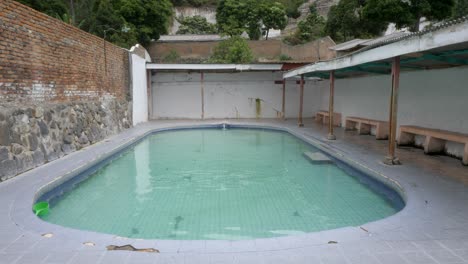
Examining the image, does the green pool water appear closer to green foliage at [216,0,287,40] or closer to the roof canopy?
the roof canopy

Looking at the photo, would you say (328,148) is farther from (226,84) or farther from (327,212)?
(226,84)

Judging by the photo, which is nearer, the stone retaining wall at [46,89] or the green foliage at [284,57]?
the stone retaining wall at [46,89]

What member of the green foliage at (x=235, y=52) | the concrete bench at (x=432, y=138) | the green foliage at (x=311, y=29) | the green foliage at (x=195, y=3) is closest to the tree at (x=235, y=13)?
the green foliage at (x=311, y=29)

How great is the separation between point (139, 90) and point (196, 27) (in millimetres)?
26338

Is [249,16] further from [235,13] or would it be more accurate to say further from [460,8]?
[460,8]

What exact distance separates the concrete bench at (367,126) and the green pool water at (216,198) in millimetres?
2302

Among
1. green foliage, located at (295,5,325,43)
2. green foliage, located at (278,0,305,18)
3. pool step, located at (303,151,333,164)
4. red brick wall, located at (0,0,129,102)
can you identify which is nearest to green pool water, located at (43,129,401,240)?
pool step, located at (303,151,333,164)

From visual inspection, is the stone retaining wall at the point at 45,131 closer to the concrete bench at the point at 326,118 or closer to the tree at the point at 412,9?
the concrete bench at the point at 326,118

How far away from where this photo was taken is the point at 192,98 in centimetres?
1722

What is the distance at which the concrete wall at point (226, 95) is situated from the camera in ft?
56.0

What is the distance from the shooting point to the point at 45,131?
693 cm

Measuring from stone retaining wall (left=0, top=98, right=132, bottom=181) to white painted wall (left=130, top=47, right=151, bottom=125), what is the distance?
3252mm

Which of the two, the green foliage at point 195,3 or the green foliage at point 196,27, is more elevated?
the green foliage at point 195,3

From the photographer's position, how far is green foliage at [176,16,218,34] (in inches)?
1515
